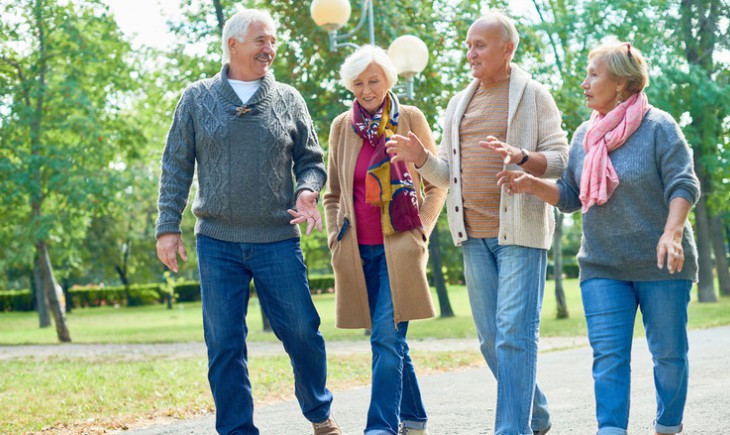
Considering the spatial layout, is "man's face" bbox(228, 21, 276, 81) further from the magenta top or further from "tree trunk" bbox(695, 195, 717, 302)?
"tree trunk" bbox(695, 195, 717, 302)

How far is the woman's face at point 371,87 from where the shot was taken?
499cm

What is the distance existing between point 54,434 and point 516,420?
3.93 metres

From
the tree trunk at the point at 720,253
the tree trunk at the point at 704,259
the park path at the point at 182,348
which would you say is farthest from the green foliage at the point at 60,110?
the tree trunk at the point at 720,253

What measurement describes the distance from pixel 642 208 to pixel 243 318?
80.8 inches

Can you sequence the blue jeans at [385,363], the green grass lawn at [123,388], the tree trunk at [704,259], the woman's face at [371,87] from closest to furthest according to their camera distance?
the blue jeans at [385,363] → the woman's face at [371,87] → the green grass lawn at [123,388] → the tree trunk at [704,259]

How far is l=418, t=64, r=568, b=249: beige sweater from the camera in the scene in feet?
15.1

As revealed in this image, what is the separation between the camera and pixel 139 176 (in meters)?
27.1

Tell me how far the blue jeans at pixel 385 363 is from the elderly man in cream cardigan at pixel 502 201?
434 mm

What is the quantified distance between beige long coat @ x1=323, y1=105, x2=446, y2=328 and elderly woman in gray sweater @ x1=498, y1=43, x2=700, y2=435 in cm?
77

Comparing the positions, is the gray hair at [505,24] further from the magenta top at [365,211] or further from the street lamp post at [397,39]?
the street lamp post at [397,39]

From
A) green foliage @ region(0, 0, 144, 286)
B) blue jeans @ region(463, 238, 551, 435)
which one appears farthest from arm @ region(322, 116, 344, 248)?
green foliage @ region(0, 0, 144, 286)

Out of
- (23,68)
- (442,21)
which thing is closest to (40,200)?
(23,68)

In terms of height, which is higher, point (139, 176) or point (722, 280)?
point (139, 176)

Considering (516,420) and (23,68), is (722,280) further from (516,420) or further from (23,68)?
(516,420)
